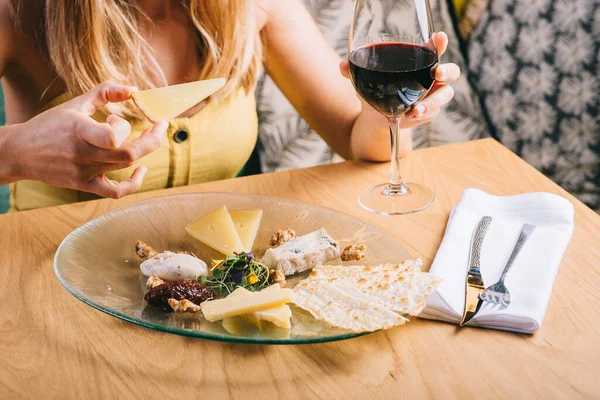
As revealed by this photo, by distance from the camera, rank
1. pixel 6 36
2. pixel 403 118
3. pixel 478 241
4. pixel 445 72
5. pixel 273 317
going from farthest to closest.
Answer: pixel 6 36 < pixel 403 118 < pixel 445 72 < pixel 478 241 < pixel 273 317

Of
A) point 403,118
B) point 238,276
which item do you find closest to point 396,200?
point 403,118

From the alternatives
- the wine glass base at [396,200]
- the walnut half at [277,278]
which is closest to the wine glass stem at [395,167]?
the wine glass base at [396,200]

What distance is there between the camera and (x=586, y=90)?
7.24 ft

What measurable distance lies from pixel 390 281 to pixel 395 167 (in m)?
0.39

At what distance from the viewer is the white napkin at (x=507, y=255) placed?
2.86 ft

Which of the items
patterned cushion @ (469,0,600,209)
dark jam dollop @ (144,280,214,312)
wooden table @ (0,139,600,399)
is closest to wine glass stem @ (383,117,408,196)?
wooden table @ (0,139,600,399)

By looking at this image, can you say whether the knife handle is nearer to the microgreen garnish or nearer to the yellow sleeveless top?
the microgreen garnish

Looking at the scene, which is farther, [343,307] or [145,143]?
[145,143]

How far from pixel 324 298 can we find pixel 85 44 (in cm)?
89

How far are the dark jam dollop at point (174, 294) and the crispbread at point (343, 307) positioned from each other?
123 mm

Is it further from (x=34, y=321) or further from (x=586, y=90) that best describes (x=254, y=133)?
(x=586, y=90)

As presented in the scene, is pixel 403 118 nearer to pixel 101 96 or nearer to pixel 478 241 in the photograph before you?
pixel 478 241

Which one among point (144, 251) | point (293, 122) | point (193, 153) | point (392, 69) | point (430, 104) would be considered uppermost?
point (392, 69)

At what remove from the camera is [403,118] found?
1.30m
